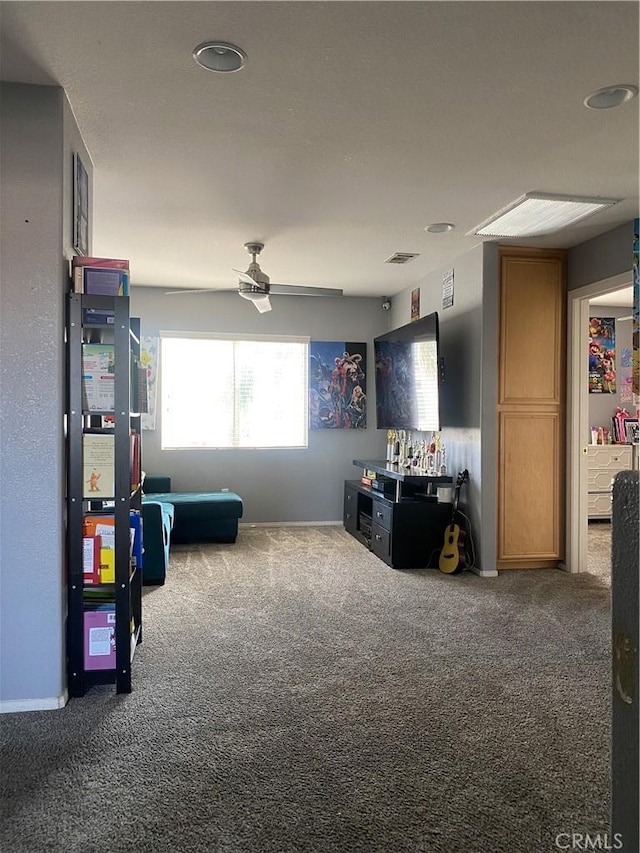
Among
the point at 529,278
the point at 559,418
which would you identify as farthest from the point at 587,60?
the point at 559,418

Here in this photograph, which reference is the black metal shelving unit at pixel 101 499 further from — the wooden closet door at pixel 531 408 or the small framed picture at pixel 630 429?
the small framed picture at pixel 630 429

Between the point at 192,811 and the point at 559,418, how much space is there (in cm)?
398

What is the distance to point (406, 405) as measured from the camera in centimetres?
541

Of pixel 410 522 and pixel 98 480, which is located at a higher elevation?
pixel 98 480

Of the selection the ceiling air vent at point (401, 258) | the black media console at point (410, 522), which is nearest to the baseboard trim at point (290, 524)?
the black media console at point (410, 522)

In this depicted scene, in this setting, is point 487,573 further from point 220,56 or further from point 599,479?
point 220,56

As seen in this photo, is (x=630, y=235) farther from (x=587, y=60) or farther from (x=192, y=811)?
(x=192, y=811)

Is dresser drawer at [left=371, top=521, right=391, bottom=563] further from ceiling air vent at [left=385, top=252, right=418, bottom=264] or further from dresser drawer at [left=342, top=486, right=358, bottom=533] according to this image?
ceiling air vent at [left=385, top=252, right=418, bottom=264]

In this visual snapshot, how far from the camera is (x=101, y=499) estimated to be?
2559 mm

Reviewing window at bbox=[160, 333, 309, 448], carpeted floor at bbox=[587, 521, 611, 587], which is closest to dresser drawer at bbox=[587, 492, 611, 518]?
carpeted floor at bbox=[587, 521, 611, 587]

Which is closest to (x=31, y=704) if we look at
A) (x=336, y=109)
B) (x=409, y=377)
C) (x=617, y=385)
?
(x=336, y=109)

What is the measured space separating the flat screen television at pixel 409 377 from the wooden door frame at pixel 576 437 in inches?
42.2

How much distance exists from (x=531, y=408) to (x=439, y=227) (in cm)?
160

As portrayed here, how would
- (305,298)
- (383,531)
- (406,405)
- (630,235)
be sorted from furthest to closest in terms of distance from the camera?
1. (305,298)
2. (406,405)
3. (383,531)
4. (630,235)
